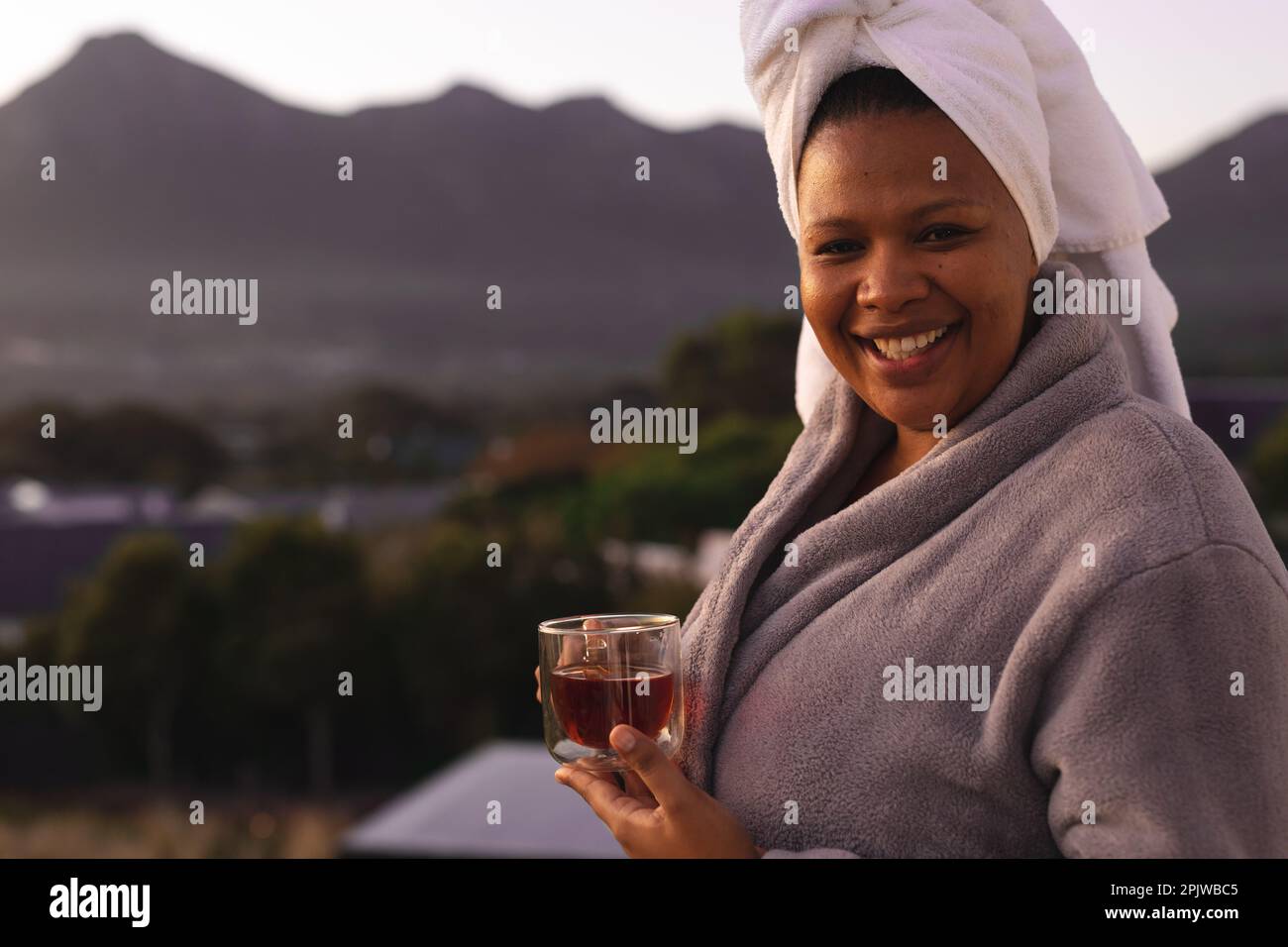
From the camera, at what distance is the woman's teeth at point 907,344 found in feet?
3.24

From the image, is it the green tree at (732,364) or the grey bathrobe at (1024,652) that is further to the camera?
the green tree at (732,364)

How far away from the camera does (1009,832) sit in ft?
2.91

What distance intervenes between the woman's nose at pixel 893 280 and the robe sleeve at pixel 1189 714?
0.93ft

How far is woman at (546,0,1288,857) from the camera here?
799 millimetres

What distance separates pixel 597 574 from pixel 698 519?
83 cm

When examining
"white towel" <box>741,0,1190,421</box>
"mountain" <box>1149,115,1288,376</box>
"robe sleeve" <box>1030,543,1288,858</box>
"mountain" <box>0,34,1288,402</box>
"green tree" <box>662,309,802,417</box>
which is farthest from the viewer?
"mountain" <box>0,34,1288,402</box>

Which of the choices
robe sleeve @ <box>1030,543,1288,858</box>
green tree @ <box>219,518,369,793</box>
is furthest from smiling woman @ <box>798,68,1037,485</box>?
green tree @ <box>219,518,369,793</box>

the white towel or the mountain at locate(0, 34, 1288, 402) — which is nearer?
the white towel

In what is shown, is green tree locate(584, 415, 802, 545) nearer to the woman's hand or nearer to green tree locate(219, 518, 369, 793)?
green tree locate(219, 518, 369, 793)

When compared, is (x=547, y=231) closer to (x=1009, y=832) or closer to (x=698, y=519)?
(x=698, y=519)

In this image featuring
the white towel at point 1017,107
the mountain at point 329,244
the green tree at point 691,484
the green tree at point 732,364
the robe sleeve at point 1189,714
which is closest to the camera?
the robe sleeve at point 1189,714

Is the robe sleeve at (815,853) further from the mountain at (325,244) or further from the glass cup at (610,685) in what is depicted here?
the mountain at (325,244)

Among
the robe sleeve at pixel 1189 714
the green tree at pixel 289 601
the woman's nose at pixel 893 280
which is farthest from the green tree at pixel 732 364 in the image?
the robe sleeve at pixel 1189 714
